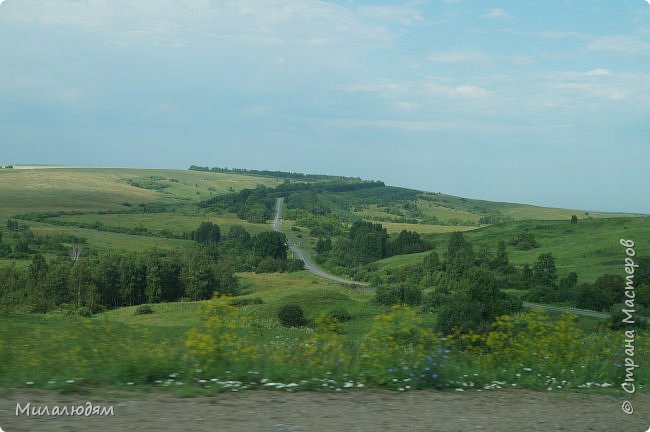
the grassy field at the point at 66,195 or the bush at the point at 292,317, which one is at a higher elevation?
the grassy field at the point at 66,195

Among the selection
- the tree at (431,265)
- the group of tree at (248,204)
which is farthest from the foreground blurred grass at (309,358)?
the group of tree at (248,204)

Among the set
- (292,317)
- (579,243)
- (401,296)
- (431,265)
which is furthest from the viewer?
(579,243)

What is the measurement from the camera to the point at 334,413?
6902mm

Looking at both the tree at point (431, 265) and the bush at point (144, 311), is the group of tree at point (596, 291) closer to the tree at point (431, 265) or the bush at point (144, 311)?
the tree at point (431, 265)

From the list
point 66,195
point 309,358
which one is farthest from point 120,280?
point 66,195

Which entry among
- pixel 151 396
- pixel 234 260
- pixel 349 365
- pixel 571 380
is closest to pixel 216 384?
pixel 151 396

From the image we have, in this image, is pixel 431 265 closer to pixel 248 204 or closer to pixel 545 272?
pixel 545 272

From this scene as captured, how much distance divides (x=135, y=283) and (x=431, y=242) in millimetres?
59063

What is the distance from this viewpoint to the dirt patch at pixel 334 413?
625 cm

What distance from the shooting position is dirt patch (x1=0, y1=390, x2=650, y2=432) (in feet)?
20.5

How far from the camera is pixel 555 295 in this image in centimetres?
3975

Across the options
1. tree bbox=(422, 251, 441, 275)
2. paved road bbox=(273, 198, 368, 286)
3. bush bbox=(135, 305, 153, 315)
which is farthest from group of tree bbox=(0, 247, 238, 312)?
tree bbox=(422, 251, 441, 275)

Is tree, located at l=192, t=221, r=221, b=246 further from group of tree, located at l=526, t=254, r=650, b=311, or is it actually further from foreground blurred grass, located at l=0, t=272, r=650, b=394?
foreground blurred grass, located at l=0, t=272, r=650, b=394

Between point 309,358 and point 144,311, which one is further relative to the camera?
point 144,311
